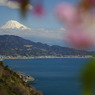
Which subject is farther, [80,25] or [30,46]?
[30,46]

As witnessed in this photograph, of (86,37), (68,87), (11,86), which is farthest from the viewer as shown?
(68,87)

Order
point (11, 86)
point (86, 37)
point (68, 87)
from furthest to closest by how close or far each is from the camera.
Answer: point (68, 87) < point (11, 86) < point (86, 37)

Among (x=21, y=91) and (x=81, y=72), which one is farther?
(x=21, y=91)

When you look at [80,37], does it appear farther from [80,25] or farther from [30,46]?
[30,46]

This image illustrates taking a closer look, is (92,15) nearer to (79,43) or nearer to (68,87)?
(79,43)

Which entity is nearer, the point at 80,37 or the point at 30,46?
the point at 80,37

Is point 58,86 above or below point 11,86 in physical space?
below

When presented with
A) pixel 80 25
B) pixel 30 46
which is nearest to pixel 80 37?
pixel 80 25

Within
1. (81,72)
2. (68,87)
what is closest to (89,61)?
(81,72)

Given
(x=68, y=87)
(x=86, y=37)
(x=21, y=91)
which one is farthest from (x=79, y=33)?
(x=68, y=87)

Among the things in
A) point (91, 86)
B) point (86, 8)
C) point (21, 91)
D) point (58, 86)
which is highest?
point (86, 8)
